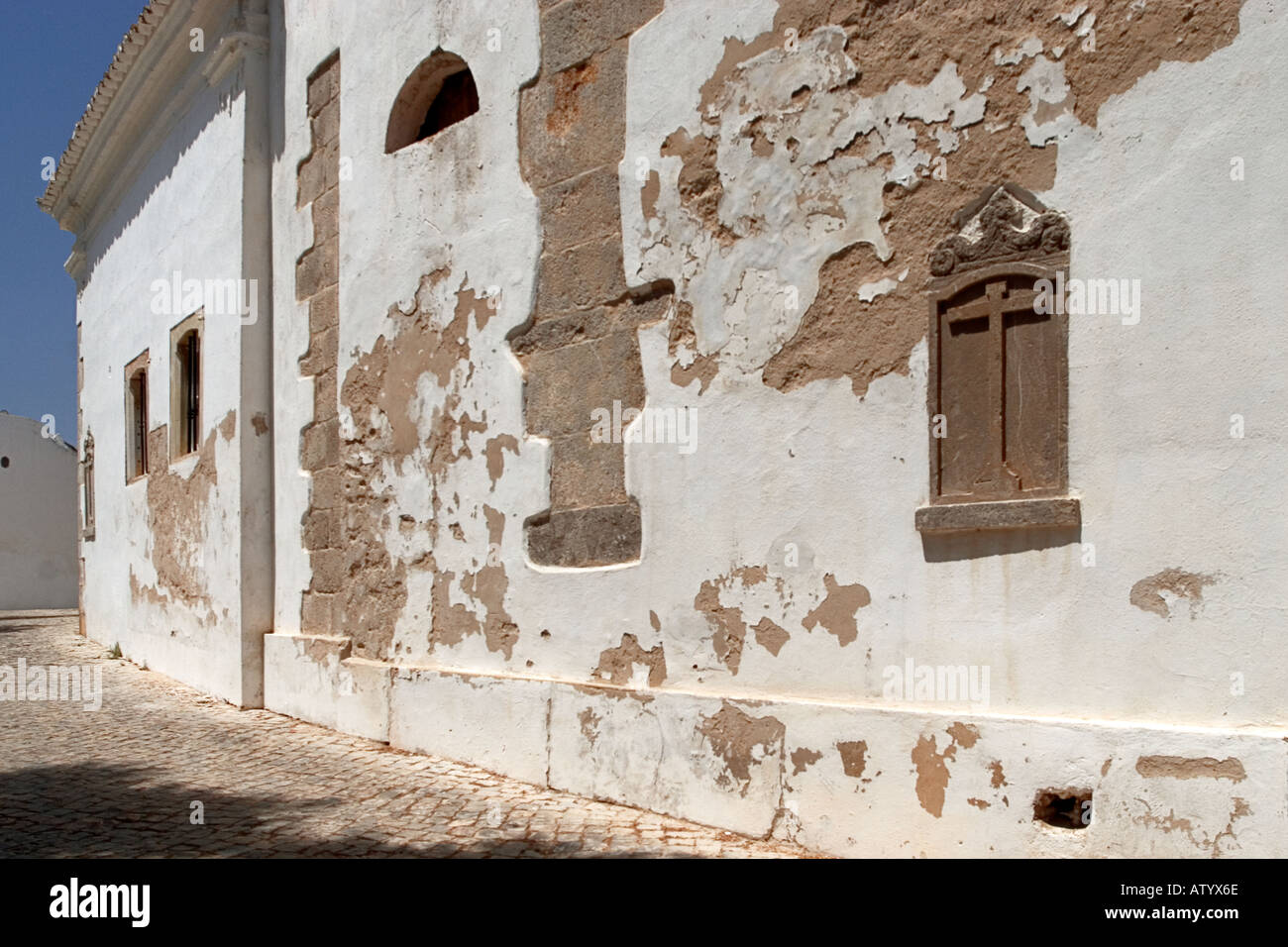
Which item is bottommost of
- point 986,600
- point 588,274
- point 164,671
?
point 164,671

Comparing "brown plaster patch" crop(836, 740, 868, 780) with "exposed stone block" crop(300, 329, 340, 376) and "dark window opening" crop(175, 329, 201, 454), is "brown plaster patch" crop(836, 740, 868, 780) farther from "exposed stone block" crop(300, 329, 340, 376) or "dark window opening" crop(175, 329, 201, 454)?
"dark window opening" crop(175, 329, 201, 454)

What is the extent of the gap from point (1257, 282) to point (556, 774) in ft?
11.9

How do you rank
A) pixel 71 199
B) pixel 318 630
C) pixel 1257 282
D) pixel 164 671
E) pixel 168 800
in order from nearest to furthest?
pixel 1257 282, pixel 168 800, pixel 318 630, pixel 164 671, pixel 71 199

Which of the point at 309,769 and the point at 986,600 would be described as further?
the point at 309,769

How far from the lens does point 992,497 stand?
12.8 ft

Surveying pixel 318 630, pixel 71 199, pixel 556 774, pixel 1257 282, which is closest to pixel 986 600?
pixel 1257 282

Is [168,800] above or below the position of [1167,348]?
below

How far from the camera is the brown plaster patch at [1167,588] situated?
344cm

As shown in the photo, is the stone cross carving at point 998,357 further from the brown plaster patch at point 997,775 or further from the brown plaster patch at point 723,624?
the brown plaster patch at point 723,624

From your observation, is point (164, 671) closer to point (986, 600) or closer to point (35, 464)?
point (986, 600)

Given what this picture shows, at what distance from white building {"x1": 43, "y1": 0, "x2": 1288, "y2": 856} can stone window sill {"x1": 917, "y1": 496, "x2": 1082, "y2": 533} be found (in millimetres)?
16

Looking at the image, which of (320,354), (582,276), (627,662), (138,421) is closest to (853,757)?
(627,662)
